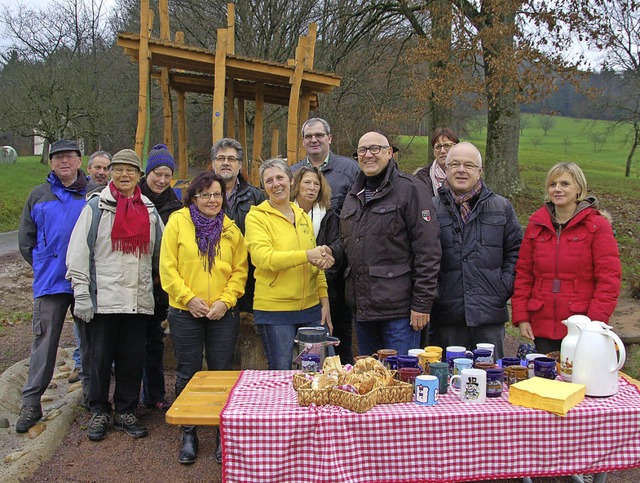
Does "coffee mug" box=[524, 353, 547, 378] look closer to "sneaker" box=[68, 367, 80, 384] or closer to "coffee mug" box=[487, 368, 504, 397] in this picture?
"coffee mug" box=[487, 368, 504, 397]

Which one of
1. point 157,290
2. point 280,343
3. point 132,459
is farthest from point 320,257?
point 132,459

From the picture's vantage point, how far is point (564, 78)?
1006 cm

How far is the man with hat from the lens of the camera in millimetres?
3953

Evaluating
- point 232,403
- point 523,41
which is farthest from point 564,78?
point 232,403

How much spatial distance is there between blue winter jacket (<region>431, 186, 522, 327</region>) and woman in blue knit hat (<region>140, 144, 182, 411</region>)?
6.31 ft

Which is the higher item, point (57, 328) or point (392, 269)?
point (392, 269)

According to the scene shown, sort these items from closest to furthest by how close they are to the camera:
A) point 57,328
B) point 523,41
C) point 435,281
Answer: point 435,281 → point 57,328 → point 523,41

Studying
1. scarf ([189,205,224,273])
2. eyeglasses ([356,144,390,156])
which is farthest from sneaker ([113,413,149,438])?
eyeglasses ([356,144,390,156])

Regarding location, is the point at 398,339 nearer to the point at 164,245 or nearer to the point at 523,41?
the point at 164,245

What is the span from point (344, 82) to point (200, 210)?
38.4 feet

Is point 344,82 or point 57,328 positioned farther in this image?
point 344,82

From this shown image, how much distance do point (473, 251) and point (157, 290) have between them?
2142mm

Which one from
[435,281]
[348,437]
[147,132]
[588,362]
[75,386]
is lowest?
[75,386]

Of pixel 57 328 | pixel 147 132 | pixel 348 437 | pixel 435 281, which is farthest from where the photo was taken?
pixel 147 132
